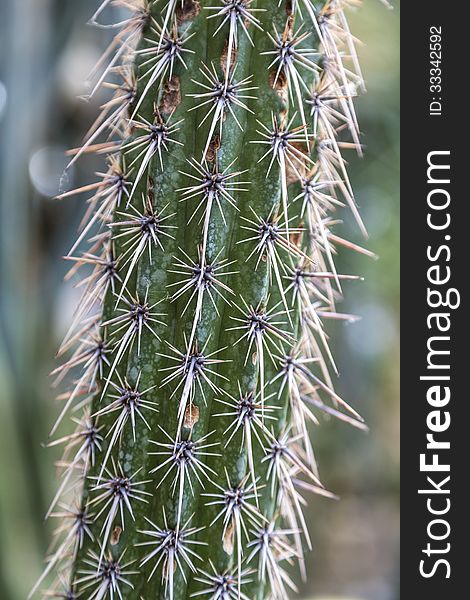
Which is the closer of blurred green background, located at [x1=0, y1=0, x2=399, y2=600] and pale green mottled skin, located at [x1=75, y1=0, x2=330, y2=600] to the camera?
pale green mottled skin, located at [x1=75, y1=0, x2=330, y2=600]

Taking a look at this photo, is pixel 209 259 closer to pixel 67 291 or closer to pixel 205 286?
pixel 205 286

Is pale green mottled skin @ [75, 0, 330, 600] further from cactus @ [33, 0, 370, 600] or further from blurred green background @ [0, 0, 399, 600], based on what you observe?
blurred green background @ [0, 0, 399, 600]

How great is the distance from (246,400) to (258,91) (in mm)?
361

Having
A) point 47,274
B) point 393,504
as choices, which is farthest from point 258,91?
point 393,504

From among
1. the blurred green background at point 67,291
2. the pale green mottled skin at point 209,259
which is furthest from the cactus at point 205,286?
the blurred green background at point 67,291

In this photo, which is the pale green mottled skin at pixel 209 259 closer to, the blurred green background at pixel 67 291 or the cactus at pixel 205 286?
the cactus at pixel 205 286

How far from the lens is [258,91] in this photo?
0.85m

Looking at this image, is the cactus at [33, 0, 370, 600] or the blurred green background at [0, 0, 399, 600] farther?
the blurred green background at [0, 0, 399, 600]

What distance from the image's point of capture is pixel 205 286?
0.84 metres

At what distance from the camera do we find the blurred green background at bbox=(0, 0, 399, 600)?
2.10 meters

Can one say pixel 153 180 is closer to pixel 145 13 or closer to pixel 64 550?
pixel 145 13

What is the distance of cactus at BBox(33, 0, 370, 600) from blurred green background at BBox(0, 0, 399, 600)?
0.23 m

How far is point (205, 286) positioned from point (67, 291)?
212cm

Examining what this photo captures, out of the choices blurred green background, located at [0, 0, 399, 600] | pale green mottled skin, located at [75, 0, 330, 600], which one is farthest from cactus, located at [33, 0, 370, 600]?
blurred green background, located at [0, 0, 399, 600]
